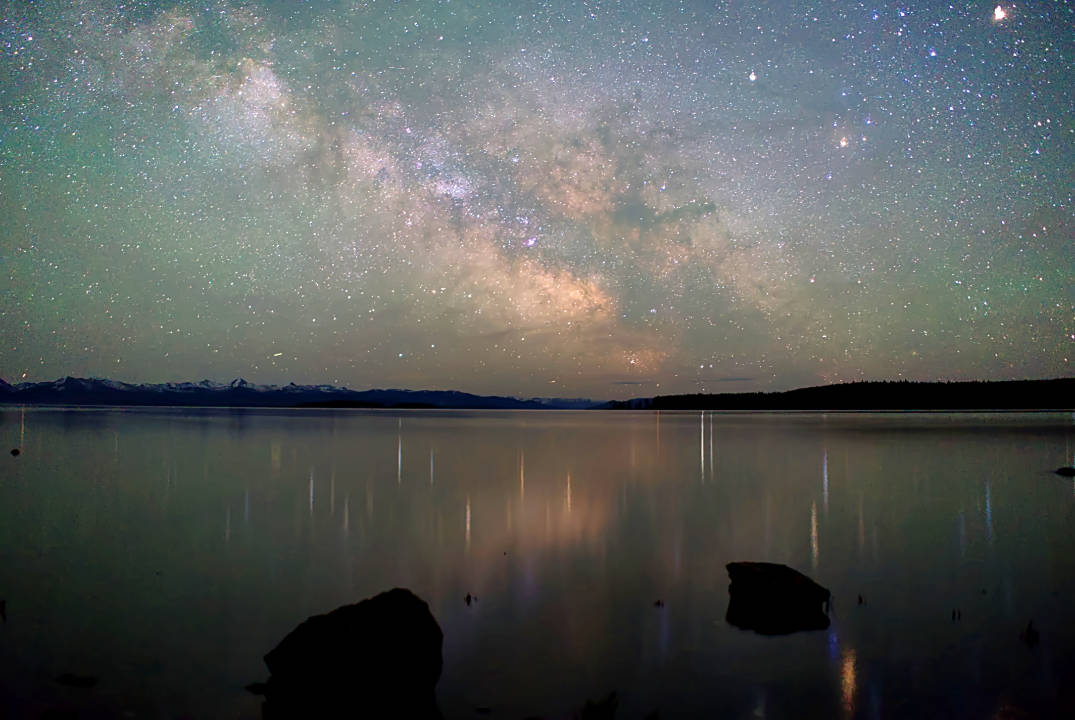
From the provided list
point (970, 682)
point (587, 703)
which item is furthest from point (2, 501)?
point (970, 682)

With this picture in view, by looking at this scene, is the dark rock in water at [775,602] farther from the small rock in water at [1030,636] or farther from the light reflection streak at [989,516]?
the light reflection streak at [989,516]

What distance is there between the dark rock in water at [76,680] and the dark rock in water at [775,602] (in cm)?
875

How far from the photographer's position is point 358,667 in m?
6.63

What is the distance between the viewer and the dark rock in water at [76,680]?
7367 mm

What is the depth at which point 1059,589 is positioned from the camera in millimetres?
11734

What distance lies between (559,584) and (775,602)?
14.0ft

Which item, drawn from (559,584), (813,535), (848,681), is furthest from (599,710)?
(813,535)

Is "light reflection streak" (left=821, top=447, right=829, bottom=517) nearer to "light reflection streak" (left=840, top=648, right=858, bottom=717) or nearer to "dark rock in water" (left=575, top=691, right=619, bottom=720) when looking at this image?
"light reflection streak" (left=840, top=648, right=858, bottom=717)

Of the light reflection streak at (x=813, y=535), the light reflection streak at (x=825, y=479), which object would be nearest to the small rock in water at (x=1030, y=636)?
the light reflection streak at (x=813, y=535)


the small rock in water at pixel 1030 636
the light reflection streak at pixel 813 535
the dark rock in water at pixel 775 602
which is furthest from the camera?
the light reflection streak at pixel 813 535

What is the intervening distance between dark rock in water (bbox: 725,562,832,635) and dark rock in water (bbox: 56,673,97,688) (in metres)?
8.75

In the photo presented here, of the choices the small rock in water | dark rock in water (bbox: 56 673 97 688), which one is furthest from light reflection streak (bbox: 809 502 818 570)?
dark rock in water (bbox: 56 673 97 688)

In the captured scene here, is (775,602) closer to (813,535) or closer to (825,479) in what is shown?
(813,535)

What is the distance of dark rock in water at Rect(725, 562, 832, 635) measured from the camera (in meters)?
9.30
